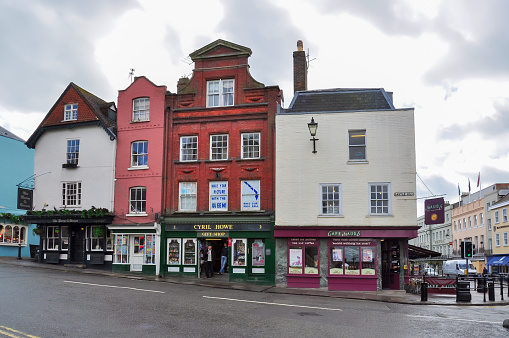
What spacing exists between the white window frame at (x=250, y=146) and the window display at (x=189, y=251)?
572 cm

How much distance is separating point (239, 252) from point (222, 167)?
16.3ft

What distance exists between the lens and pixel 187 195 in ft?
94.8

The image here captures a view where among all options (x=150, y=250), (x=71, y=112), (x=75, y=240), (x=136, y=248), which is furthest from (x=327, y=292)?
(x=71, y=112)

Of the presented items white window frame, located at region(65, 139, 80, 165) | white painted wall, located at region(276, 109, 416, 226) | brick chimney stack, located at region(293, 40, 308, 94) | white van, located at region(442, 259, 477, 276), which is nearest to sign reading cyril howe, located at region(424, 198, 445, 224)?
white painted wall, located at region(276, 109, 416, 226)

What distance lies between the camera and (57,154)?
32.2m

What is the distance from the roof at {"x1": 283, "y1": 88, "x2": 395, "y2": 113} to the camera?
26922 millimetres

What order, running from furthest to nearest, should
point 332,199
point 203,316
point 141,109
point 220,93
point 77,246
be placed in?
point 77,246 < point 141,109 < point 220,93 < point 332,199 < point 203,316

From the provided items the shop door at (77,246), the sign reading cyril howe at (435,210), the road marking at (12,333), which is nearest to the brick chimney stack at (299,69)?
the sign reading cyril howe at (435,210)

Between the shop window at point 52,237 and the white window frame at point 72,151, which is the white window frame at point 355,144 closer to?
the white window frame at point 72,151

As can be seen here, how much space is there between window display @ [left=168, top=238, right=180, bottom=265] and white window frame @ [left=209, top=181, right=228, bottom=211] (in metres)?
2.82

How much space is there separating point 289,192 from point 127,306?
13225 millimetres

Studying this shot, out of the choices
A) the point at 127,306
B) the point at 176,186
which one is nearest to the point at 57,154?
the point at 176,186

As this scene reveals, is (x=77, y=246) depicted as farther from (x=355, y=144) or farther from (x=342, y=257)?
(x=355, y=144)

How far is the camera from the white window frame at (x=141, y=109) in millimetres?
30578
